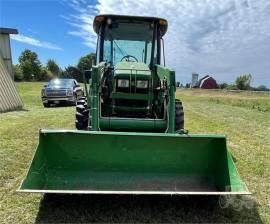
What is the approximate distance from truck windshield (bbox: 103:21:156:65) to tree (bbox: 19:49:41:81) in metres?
64.0

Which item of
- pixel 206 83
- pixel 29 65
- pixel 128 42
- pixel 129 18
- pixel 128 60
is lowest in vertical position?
pixel 206 83

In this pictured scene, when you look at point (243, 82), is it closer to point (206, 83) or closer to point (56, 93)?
point (206, 83)

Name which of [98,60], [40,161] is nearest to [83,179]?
[40,161]

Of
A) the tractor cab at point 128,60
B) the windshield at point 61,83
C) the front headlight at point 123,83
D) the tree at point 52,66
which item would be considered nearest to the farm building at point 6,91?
the windshield at point 61,83

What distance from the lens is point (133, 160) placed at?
4.59 meters

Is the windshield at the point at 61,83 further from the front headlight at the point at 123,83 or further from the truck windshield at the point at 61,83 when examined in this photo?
the front headlight at the point at 123,83

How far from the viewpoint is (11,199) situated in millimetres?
4430

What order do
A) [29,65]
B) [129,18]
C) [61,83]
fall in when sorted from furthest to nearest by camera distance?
1. [29,65]
2. [61,83]
3. [129,18]

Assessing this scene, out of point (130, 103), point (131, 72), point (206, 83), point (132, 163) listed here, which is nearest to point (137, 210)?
point (132, 163)

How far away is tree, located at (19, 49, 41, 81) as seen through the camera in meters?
68.5

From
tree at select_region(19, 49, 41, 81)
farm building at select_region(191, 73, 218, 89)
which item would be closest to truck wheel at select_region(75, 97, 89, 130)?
tree at select_region(19, 49, 41, 81)

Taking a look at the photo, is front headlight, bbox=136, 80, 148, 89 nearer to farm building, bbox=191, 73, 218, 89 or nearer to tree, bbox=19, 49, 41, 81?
tree, bbox=19, 49, 41, 81

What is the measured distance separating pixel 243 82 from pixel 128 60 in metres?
75.6

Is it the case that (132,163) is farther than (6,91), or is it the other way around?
(6,91)
